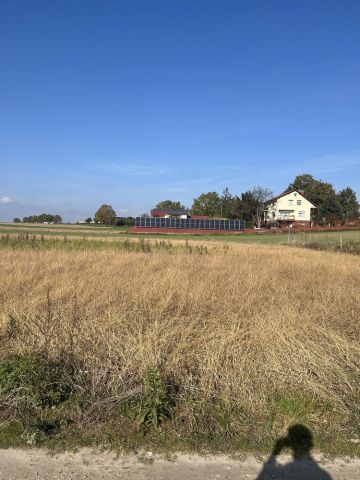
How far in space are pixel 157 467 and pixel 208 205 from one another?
136 metres

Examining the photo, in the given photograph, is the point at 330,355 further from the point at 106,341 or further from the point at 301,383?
the point at 106,341

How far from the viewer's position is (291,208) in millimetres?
110625

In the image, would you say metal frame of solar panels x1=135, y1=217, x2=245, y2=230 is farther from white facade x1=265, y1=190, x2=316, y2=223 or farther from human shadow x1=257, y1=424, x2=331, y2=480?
human shadow x1=257, y1=424, x2=331, y2=480

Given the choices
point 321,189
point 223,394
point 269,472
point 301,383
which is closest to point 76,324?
point 223,394

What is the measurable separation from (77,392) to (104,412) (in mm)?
432

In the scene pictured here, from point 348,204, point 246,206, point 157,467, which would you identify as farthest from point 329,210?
point 157,467

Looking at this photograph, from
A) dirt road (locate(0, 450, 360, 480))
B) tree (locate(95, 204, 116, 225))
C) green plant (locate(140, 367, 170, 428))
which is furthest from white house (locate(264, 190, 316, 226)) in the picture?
dirt road (locate(0, 450, 360, 480))

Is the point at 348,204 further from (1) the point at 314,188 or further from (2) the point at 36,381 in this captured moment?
(2) the point at 36,381

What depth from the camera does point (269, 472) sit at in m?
3.00

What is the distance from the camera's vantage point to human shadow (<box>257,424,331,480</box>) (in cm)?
296

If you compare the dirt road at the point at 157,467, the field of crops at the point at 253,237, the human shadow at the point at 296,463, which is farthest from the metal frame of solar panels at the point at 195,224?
the dirt road at the point at 157,467

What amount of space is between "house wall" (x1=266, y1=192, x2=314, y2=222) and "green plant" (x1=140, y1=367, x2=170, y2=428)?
359 feet

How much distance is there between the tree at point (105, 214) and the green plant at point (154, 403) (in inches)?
6016

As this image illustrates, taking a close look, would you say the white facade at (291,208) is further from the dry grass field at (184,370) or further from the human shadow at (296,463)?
the human shadow at (296,463)
